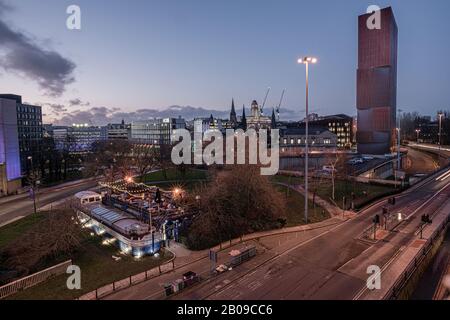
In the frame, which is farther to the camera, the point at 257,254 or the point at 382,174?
the point at 382,174

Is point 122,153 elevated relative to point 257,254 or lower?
elevated

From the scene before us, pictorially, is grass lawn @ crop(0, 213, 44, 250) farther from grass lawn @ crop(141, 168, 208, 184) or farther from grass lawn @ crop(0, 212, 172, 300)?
grass lawn @ crop(141, 168, 208, 184)

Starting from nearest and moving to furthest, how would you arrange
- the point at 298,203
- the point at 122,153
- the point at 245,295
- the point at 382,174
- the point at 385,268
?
the point at 245,295
the point at 385,268
the point at 298,203
the point at 382,174
the point at 122,153

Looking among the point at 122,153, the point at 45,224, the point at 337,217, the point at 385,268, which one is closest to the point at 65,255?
the point at 45,224

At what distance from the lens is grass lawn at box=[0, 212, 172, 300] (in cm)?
1791

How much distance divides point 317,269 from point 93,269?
54.9ft

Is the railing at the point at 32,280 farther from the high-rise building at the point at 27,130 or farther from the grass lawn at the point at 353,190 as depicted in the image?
the high-rise building at the point at 27,130

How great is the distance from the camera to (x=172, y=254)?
2312 centimetres

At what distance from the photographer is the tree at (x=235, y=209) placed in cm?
2520

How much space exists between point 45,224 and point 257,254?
19.0m

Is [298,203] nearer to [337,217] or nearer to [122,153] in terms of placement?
[337,217]

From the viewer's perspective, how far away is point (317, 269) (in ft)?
64.4

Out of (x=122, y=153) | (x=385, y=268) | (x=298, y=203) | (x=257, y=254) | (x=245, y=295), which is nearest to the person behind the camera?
(x=245, y=295)

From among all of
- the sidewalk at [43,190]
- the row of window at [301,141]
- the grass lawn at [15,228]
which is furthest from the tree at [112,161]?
the row of window at [301,141]
